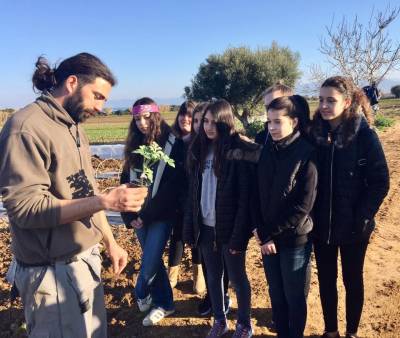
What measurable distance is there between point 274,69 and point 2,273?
22062mm

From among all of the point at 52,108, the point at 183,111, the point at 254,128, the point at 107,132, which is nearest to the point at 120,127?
the point at 107,132

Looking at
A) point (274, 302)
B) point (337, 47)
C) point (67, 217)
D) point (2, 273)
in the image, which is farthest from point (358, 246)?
point (337, 47)

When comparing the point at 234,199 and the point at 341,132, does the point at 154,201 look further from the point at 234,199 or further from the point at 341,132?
the point at 341,132

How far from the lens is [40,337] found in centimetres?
204

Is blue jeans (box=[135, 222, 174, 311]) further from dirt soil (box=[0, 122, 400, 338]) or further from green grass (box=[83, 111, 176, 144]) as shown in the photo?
green grass (box=[83, 111, 176, 144])

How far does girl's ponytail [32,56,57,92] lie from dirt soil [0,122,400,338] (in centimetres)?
191

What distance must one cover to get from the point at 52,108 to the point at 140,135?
5.23 ft

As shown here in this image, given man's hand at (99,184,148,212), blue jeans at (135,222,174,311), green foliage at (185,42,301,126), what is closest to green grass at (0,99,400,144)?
green foliage at (185,42,301,126)

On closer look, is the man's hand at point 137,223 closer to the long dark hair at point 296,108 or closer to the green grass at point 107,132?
the long dark hair at point 296,108

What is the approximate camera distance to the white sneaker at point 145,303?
11.8 ft

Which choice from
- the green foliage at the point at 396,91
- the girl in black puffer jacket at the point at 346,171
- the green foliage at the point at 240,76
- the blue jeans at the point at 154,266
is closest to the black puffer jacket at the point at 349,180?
the girl in black puffer jacket at the point at 346,171

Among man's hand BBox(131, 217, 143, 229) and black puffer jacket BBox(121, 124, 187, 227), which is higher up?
black puffer jacket BBox(121, 124, 187, 227)

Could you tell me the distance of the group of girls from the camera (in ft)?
8.73

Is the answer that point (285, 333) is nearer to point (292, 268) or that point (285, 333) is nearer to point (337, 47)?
point (292, 268)
